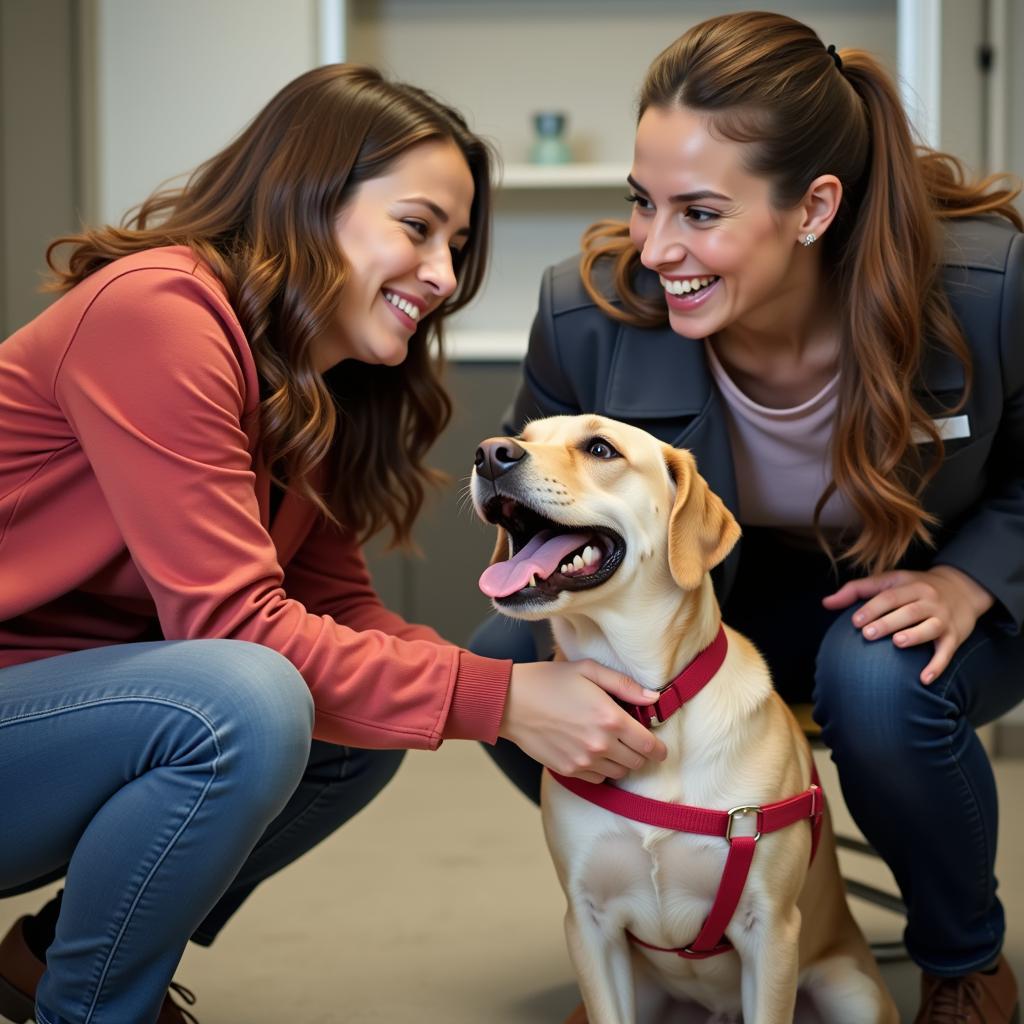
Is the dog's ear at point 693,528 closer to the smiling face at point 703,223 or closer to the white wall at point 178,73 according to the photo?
the smiling face at point 703,223

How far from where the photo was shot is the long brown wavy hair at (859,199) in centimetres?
167

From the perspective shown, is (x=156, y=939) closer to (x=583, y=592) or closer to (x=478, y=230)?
(x=583, y=592)

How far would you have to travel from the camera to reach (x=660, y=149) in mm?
1671

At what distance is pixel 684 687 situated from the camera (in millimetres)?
1540

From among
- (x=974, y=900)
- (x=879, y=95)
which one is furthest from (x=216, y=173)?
(x=974, y=900)

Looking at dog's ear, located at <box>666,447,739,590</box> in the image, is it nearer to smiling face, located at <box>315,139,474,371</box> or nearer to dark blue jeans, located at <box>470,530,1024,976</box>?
dark blue jeans, located at <box>470,530,1024,976</box>

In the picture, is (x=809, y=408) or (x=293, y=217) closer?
(x=293, y=217)

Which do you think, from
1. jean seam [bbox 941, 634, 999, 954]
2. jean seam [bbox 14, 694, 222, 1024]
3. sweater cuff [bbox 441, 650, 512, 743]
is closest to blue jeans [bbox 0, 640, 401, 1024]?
jean seam [bbox 14, 694, 222, 1024]

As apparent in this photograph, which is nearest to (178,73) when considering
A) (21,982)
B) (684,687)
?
(21,982)

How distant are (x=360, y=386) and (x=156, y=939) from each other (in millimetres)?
851

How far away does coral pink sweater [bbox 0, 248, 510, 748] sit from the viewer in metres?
1.42

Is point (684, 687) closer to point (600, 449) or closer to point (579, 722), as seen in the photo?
point (579, 722)

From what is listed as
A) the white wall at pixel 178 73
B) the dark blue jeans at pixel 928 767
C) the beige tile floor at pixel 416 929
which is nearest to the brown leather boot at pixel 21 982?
the beige tile floor at pixel 416 929

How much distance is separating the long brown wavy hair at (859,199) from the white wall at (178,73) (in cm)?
224
